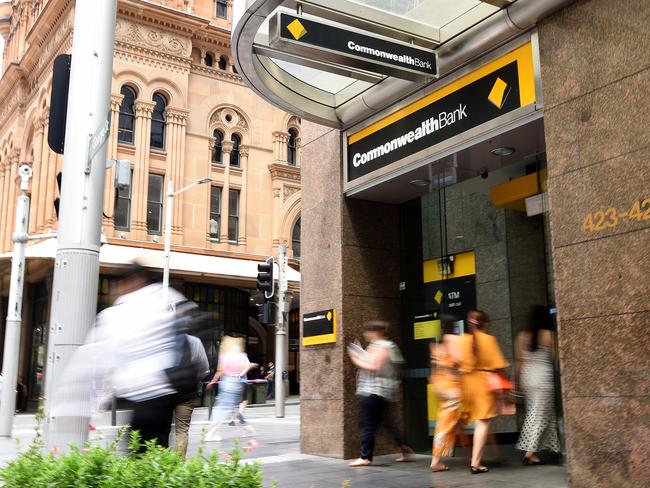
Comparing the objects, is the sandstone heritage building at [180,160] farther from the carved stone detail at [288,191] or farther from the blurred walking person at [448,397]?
the blurred walking person at [448,397]

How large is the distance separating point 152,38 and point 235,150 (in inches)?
255

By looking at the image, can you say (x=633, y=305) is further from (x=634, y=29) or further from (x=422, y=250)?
(x=422, y=250)

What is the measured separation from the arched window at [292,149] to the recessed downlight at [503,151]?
29.6m

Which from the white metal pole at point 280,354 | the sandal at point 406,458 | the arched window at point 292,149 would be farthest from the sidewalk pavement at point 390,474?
the arched window at point 292,149

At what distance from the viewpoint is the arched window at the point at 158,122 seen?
3306 cm

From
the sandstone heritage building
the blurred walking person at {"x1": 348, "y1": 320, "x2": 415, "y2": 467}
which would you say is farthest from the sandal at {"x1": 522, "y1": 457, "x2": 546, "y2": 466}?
the sandstone heritage building

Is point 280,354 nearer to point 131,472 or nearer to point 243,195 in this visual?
point 243,195

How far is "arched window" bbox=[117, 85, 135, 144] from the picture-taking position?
105 ft

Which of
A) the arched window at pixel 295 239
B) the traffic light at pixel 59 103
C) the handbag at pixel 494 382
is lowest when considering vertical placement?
the handbag at pixel 494 382

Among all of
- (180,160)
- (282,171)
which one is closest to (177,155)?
(180,160)

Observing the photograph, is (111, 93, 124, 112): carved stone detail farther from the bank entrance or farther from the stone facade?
the bank entrance

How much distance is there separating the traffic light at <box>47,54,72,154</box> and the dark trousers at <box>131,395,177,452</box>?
2358 millimetres

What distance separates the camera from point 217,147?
35219mm

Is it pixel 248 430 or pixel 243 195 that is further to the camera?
pixel 243 195
